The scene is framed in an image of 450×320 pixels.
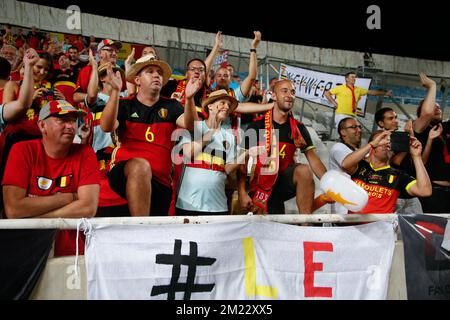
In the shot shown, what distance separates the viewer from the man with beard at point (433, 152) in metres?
5.88

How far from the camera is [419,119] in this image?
6.21 metres

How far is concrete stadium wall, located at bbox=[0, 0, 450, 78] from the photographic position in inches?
458

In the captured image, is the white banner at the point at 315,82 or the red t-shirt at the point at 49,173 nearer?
the red t-shirt at the point at 49,173

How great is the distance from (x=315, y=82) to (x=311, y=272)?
6221mm

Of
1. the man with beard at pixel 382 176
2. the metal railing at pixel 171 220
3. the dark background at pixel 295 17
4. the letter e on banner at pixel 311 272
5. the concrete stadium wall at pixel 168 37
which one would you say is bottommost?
the letter e on banner at pixel 311 272

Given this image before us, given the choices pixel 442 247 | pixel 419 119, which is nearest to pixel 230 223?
pixel 442 247

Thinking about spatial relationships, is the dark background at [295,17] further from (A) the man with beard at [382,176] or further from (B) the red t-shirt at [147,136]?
(B) the red t-shirt at [147,136]

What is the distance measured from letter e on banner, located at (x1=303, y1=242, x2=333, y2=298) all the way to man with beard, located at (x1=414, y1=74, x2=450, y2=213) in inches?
100

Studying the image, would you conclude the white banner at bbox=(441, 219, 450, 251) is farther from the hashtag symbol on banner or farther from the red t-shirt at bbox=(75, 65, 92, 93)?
the red t-shirt at bbox=(75, 65, 92, 93)

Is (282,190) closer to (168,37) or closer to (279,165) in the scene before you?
(279,165)

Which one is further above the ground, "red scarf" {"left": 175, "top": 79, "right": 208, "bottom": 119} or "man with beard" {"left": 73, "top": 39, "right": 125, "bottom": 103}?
"man with beard" {"left": 73, "top": 39, "right": 125, "bottom": 103}

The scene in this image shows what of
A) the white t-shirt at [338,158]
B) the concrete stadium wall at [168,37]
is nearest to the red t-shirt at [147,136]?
the white t-shirt at [338,158]

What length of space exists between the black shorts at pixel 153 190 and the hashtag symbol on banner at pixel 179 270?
972mm

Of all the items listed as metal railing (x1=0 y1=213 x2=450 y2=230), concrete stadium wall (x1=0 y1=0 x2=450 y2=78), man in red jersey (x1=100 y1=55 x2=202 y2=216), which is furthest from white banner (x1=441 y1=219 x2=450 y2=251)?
concrete stadium wall (x1=0 y1=0 x2=450 y2=78)
